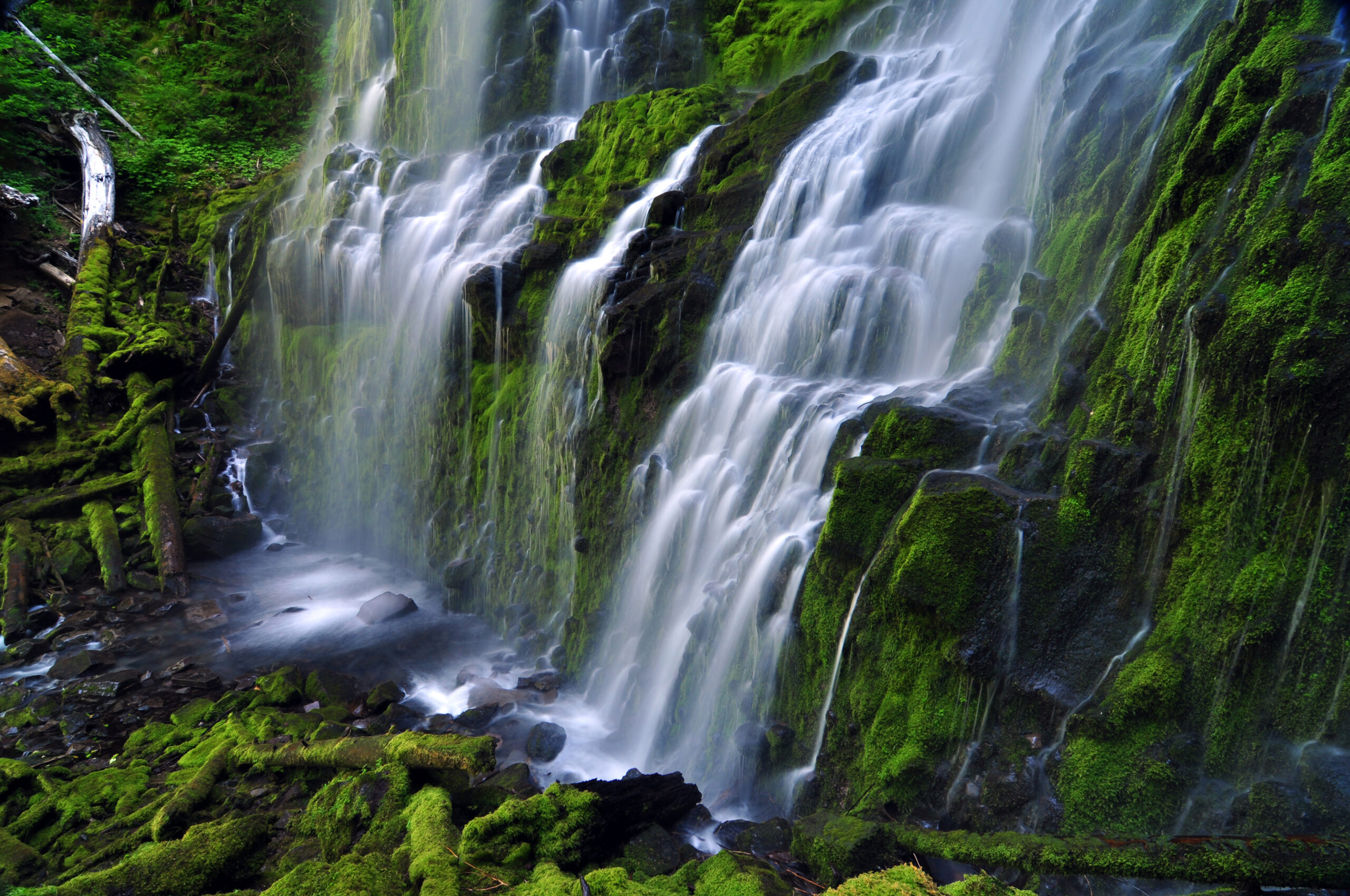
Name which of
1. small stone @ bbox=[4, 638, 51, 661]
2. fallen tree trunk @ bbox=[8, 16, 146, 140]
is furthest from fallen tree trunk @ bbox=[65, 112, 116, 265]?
small stone @ bbox=[4, 638, 51, 661]

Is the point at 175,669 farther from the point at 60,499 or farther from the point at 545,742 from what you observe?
the point at 545,742

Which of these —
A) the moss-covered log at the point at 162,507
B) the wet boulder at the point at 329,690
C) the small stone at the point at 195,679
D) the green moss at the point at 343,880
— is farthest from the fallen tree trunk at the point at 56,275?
the green moss at the point at 343,880

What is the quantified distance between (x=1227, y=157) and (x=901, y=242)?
3.31m

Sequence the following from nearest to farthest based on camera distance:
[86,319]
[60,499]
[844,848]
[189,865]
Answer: [844,848] → [189,865] → [60,499] → [86,319]

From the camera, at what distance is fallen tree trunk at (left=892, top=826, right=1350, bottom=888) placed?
2523mm

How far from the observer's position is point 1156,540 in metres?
3.94

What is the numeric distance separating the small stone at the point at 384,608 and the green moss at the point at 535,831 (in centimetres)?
677

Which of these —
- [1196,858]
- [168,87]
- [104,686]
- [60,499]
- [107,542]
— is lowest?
[104,686]

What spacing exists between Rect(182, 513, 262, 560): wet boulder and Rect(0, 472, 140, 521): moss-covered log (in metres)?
1.17

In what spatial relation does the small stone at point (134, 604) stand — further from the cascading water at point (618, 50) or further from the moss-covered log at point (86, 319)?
the cascading water at point (618, 50)

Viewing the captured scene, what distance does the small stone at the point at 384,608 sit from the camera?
10148 mm

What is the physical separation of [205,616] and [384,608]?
2.40 metres

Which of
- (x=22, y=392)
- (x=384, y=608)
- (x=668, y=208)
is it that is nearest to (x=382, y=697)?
(x=384, y=608)

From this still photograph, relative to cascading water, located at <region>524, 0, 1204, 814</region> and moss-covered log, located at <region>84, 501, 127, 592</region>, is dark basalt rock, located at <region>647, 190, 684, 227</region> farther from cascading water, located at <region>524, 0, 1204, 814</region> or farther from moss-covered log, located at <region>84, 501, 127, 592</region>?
moss-covered log, located at <region>84, 501, 127, 592</region>
